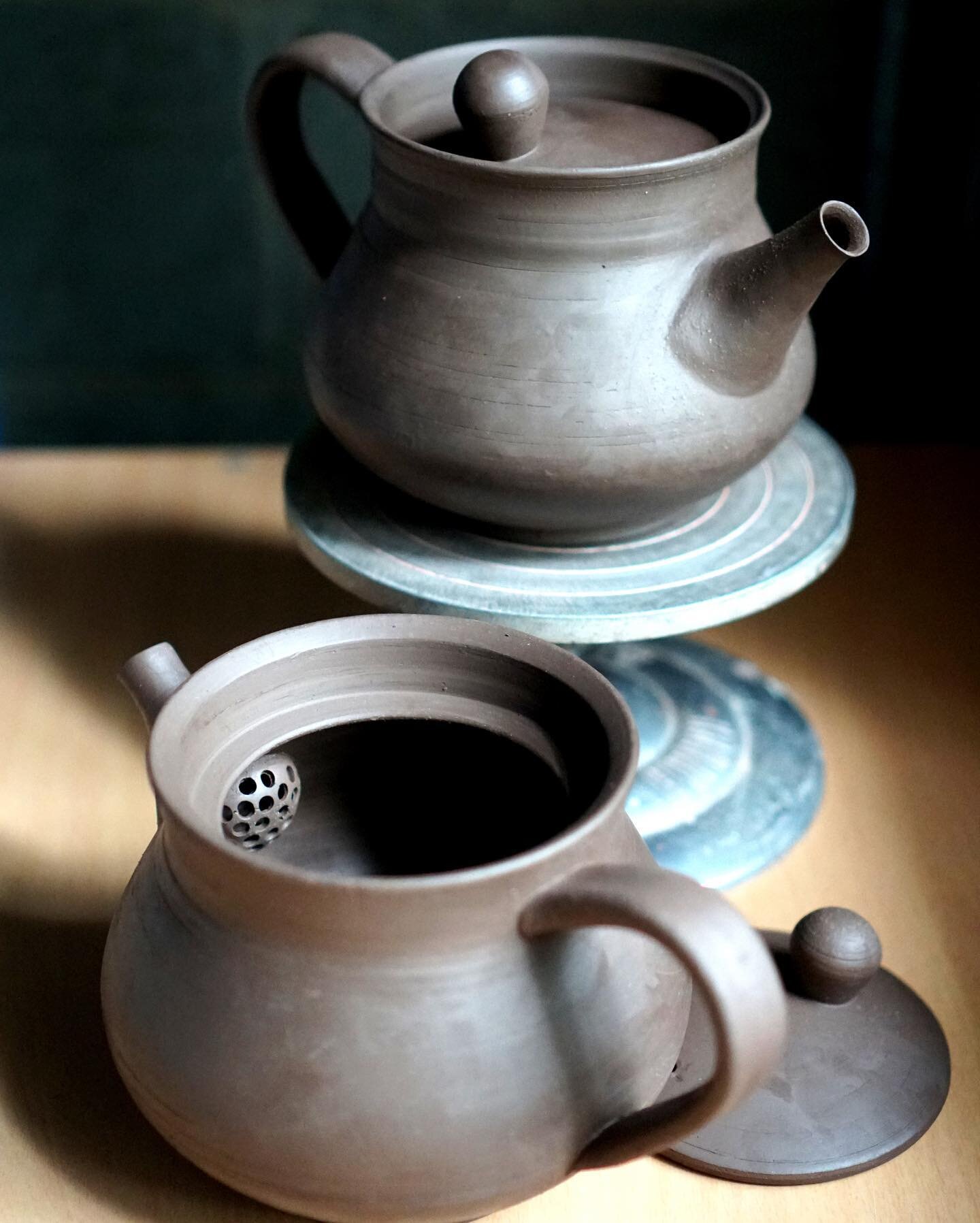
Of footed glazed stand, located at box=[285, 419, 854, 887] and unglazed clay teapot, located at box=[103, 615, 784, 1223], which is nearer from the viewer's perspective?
unglazed clay teapot, located at box=[103, 615, 784, 1223]

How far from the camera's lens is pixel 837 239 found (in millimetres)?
738

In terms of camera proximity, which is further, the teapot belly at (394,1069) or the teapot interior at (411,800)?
the teapot interior at (411,800)

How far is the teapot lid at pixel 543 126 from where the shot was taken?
2.48 ft

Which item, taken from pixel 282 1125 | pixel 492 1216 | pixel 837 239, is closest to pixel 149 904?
pixel 282 1125

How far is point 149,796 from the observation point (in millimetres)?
947

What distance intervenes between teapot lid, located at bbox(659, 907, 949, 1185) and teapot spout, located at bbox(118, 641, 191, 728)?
0.30 m

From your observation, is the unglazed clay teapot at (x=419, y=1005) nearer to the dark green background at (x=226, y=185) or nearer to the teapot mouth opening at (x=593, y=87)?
the teapot mouth opening at (x=593, y=87)

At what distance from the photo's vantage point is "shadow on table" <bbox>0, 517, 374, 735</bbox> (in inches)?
42.8

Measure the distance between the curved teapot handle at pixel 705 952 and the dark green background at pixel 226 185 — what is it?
2.80ft

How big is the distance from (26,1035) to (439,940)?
315mm

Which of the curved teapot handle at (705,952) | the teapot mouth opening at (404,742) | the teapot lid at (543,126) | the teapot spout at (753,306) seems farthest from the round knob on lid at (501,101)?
the curved teapot handle at (705,952)

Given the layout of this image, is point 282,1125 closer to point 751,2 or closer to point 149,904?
point 149,904

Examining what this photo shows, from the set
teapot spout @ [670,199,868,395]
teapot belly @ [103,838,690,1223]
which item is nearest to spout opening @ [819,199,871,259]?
teapot spout @ [670,199,868,395]

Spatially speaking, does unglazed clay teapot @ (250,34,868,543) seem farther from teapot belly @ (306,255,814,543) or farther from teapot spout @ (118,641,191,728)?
teapot spout @ (118,641,191,728)
